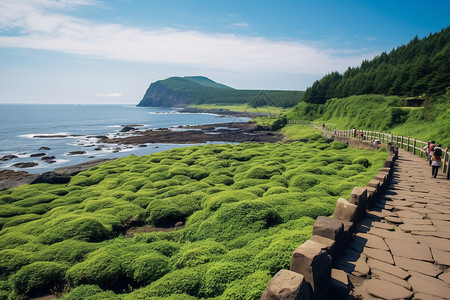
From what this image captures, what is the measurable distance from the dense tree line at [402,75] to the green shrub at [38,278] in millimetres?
62057

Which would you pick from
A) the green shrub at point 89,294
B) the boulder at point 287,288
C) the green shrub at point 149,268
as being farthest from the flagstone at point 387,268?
the green shrub at point 89,294

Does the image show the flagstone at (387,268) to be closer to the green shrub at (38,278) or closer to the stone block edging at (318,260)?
the stone block edging at (318,260)

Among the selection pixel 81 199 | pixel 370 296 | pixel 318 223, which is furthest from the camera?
pixel 81 199

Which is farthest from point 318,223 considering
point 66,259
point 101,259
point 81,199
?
point 81,199

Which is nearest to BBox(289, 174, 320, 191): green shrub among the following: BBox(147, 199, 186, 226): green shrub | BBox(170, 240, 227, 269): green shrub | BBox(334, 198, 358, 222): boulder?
BBox(334, 198, 358, 222): boulder

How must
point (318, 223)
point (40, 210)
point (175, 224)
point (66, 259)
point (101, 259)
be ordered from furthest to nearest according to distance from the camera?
point (40, 210) < point (175, 224) < point (66, 259) < point (101, 259) < point (318, 223)

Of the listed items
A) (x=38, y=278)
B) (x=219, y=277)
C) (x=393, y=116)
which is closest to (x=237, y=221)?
(x=219, y=277)

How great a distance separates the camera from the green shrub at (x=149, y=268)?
254 inches

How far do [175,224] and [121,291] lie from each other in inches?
161

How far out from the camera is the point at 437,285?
5008 mm

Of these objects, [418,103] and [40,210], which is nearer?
[40,210]

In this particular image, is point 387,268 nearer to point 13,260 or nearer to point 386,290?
point 386,290

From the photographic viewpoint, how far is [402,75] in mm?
58031

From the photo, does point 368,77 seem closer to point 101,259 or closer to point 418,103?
point 418,103
